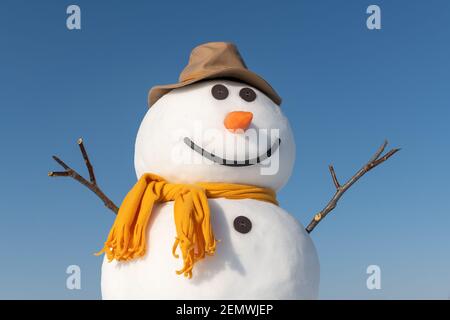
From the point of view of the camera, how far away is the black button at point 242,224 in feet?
10.2

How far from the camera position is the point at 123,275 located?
3.14 meters

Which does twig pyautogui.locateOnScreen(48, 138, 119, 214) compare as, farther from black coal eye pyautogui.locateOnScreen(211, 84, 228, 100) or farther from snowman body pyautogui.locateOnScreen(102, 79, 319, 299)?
black coal eye pyautogui.locateOnScreen(211, 84, 228, 100)

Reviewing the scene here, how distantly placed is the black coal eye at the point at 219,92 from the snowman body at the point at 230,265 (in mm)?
577

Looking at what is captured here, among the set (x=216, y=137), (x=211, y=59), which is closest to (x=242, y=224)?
(x=216, y=137)

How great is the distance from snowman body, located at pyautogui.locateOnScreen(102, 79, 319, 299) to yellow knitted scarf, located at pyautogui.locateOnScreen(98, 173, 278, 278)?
5cm

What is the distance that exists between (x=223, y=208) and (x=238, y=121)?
1.50ft

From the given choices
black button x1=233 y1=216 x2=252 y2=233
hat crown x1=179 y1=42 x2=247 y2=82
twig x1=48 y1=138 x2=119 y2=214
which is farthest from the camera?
twig x1=48 y1=138 x2=119 y2=214

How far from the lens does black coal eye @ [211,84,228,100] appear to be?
3359 mm

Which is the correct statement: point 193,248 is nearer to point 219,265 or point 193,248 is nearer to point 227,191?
point 219,265

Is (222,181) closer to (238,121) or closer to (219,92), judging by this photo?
(238,121)

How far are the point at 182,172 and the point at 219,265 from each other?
577mm

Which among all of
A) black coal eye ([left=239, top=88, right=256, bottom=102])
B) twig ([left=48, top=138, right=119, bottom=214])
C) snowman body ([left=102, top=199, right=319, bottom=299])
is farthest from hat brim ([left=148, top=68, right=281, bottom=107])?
snowman body ([left=102, top=199, right=319, bottom=299])

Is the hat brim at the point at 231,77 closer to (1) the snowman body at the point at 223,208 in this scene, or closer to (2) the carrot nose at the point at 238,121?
(1) the snowman body at the point at 223,208
